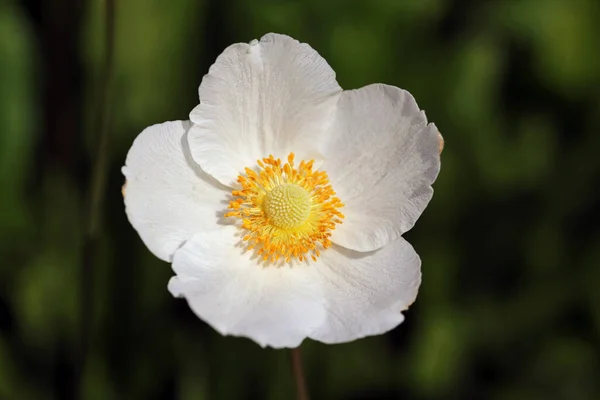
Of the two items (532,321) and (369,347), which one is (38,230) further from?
(532,321)

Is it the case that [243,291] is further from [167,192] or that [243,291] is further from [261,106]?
[261,106]

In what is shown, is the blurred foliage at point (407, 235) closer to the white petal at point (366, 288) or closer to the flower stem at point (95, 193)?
the flower stem at point (95, 193)

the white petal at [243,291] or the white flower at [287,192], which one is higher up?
the white flower at [287,192]

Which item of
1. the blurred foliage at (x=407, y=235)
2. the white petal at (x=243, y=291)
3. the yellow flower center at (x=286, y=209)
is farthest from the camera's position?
the blurred foliage at (x=407, y=235)

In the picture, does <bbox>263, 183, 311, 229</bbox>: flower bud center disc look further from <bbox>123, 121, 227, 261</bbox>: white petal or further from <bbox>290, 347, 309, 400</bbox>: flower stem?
<bbox>290, 347, 309, 400</bbox>: flower stem

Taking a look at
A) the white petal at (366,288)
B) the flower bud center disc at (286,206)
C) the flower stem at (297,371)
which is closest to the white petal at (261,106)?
the flower bud center disc at (286,206)

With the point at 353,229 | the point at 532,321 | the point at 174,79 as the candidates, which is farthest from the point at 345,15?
the point at 532,321

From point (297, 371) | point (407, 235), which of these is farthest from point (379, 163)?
point (407, 235)
